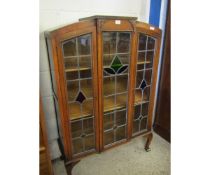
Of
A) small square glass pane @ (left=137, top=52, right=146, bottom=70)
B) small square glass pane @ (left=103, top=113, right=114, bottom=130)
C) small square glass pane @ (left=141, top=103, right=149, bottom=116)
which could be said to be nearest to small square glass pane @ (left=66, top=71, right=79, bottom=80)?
small square glass pane @ (left=103, top=113, right=114, bottom=130)

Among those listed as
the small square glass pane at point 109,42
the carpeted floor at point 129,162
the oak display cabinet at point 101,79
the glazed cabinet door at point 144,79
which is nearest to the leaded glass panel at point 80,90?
the oak display cabinet at point 101,79

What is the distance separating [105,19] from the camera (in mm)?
1315

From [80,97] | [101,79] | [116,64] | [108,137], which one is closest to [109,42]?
[116,64]

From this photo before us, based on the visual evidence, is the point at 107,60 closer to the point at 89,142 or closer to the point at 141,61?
the point at 141,61

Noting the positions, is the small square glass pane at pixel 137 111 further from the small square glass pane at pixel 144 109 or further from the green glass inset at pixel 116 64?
the green glass inset at pixel 116 64

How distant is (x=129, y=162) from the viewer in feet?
6.42

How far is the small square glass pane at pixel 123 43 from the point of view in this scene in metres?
1.46

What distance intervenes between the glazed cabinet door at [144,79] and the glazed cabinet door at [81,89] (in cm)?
47

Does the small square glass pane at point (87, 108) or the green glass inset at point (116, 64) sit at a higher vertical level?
the green glass inset at point (116, 64)

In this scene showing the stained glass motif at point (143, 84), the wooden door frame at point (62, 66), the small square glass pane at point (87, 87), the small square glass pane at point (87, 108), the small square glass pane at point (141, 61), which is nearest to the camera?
the wooden door frame at point (62, 66)

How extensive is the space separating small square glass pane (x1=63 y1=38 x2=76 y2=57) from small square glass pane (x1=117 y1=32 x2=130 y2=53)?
41 cm

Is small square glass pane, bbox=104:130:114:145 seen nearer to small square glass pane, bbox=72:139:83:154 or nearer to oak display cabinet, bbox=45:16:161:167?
oak display cabinet, bbox=45:16:161:167
